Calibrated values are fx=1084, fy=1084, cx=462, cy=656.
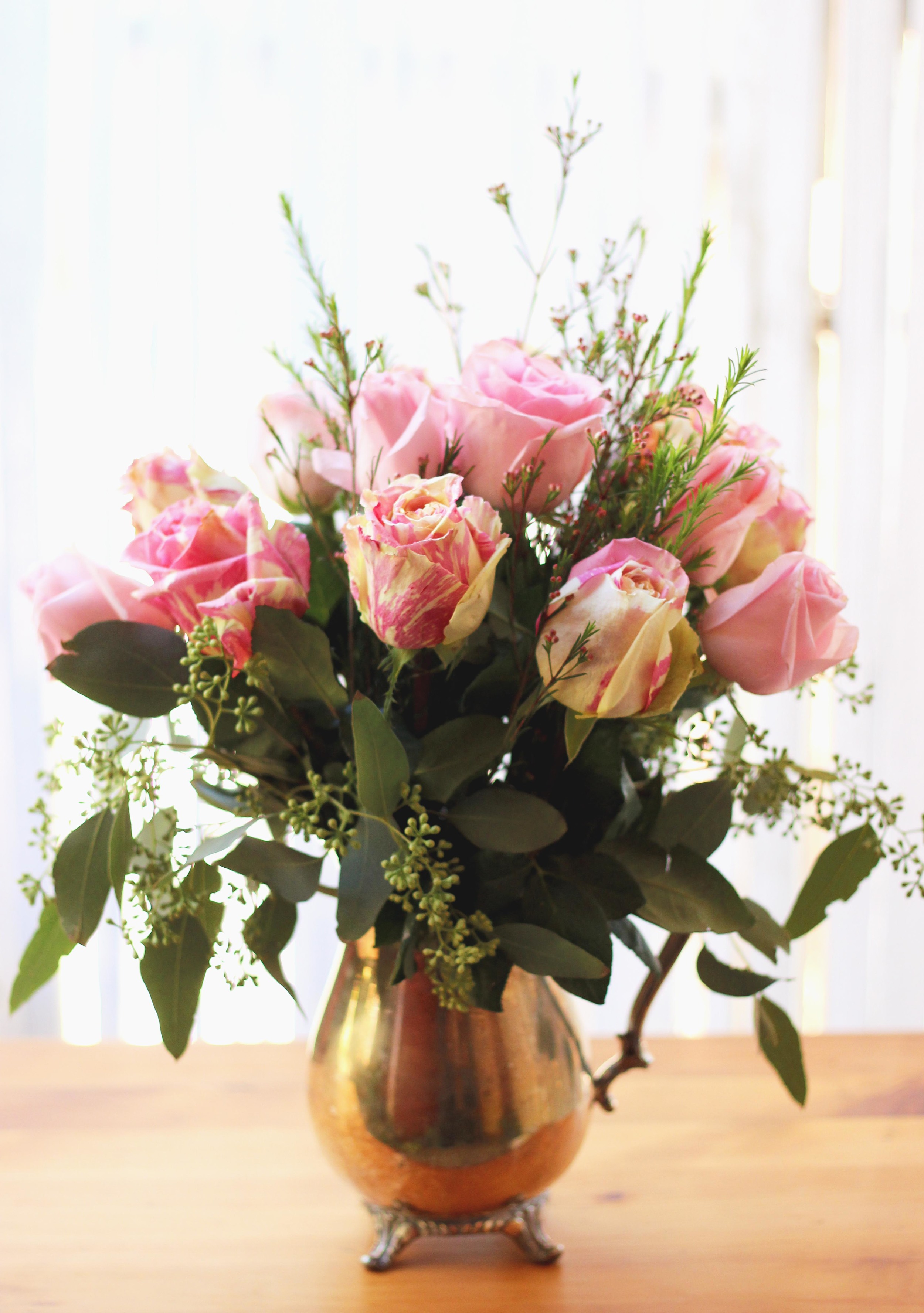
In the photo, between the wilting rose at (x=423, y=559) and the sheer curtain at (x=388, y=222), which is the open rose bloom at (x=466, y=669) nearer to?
the wilting rose at (x=423, y=559)

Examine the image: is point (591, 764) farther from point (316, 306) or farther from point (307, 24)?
point (307, 24)

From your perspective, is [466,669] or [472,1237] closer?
[466,669]

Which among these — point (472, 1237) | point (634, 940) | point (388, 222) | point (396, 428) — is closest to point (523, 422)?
point (396, 428)

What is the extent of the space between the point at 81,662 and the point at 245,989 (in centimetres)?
154

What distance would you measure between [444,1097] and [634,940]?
0.14m

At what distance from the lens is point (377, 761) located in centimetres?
49

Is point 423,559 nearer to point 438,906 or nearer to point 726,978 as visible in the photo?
point 438,906

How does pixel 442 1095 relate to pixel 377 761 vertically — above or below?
below

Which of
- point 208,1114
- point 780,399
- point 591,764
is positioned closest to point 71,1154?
point 208,1114

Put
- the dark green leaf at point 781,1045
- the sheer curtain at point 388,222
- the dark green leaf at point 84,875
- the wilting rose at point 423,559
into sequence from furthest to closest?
the sheer curtain at point 388,222, the dark green leaf at point 781,1045, the dark green leaf at point 84,875, the wilting rose at point 423,559

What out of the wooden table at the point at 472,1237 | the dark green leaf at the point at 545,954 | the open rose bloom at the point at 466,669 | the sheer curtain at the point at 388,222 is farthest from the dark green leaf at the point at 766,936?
the sheer curtain at the point at 388,222

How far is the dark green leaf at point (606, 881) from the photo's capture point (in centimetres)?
55

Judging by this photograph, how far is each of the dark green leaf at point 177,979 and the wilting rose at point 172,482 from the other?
22 centimetres

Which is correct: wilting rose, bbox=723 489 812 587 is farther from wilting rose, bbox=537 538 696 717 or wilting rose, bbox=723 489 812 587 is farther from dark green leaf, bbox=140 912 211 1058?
dark green leaf, bbox=140 912 211 1058
